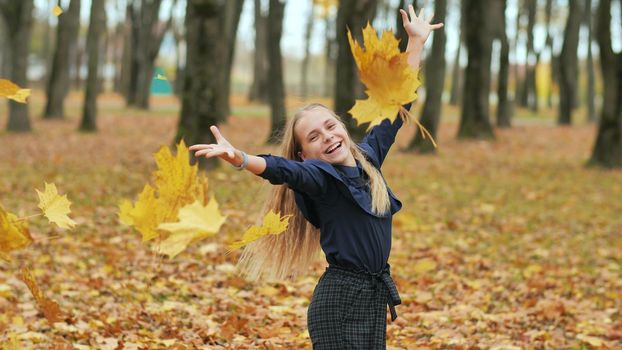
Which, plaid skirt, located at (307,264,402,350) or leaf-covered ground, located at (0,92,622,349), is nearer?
plaid skirt, located at (307,264,402,350)

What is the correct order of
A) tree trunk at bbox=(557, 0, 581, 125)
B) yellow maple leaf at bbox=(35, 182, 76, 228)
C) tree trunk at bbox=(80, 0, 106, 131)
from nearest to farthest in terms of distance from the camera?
yellow maple leaf at bbox=(35, 182, 76, 228) < tree trunk at bbox=(80, 0, 106, 131) < tree trunk at bbox=(557, 0, 581, 125)

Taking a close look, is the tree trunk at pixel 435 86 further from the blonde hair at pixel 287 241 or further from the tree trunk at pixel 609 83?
the blonde hair at pixel 287 241

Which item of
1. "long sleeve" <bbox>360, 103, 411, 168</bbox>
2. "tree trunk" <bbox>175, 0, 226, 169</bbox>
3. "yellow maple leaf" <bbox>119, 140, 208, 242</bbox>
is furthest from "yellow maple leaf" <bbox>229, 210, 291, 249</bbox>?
"tree trunk" <bbox>175, 0, 226, 169</bbox>

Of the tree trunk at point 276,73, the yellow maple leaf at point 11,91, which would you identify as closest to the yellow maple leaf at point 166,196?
the yellow maple leaf at point 11,91

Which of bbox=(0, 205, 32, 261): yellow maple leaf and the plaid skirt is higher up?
bbox=(0, 205, 32, 261): yellow maple leaf

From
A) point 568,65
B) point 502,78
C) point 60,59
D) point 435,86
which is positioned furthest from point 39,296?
point 568,65

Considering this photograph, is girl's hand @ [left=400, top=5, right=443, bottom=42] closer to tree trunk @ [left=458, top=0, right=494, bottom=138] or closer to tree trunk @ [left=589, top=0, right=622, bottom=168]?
tree trunk @ [left=589, top=0, right=622, bottom=168]

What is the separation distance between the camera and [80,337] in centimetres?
489

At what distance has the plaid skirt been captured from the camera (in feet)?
11.2

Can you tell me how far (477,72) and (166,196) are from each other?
57.6 feet

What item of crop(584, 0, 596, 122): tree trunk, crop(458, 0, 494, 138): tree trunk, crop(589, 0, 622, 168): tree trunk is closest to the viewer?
crop(589, 0, 622, 168): tree trunk

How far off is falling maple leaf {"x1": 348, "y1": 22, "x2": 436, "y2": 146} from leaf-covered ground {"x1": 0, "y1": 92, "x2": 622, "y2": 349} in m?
0.67

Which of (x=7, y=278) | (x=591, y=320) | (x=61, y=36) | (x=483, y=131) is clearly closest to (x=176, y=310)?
(x=7, y=278)

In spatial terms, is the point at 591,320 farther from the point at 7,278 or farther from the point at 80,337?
the point at 7,278
